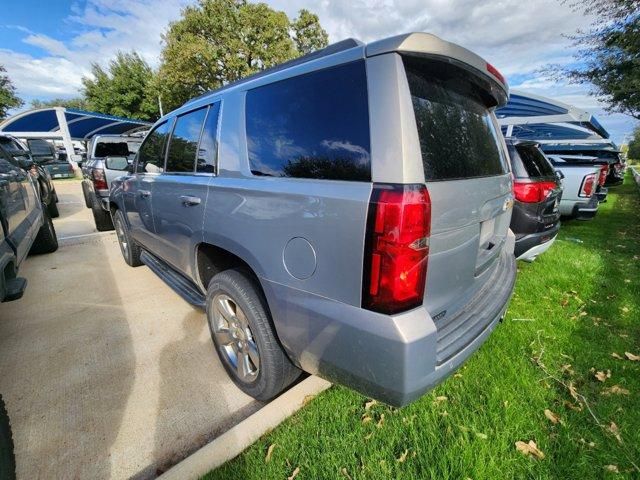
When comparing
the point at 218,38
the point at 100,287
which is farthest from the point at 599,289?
the point at 218,38

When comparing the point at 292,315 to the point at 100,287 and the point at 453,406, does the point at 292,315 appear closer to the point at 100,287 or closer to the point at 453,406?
the point at 453,406

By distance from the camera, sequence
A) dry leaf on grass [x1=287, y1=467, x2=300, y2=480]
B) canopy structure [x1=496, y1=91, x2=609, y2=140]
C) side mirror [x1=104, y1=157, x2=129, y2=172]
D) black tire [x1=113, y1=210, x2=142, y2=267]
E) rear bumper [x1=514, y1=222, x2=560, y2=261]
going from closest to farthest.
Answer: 1. dry leaf on grass [x1=287, y1=467, x2=300, y2=480]
2. rear bumper [x1=514, y1=222, x2=560, y2=261]
3. side mirror [x1=104, y1=157, x2=129, y2=172]
4. black tire [x1=113, y1=210, x2=142, y2=267]
5. canopy structure [x1=496, y1=91, x2=609, y2=140]

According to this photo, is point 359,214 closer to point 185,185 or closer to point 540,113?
point 185,185

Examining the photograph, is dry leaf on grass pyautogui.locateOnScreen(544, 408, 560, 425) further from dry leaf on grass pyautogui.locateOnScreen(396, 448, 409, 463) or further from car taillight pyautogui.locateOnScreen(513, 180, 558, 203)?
car taillight pyautogui.locateOnScreen(513, 180, 558, 203)

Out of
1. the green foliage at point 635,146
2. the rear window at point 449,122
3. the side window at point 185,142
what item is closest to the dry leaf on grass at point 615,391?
the rear window at point 449,122

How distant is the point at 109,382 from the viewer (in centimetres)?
237

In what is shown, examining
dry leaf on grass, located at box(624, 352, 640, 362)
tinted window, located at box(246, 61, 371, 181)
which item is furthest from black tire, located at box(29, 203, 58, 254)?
dry leaf on grass, located at box(624, 352, 640, 362)

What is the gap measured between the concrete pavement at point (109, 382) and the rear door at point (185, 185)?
73 cm

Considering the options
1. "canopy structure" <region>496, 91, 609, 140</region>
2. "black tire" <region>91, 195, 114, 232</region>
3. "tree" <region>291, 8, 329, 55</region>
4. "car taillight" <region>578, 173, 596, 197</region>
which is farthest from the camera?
"tree" <region>291, 8, 329, 55</region>

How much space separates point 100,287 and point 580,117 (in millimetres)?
10148

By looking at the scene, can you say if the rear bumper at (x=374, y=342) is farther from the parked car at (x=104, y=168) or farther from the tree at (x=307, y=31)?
the tree at (x=307, y=31)

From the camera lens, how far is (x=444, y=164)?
1.55 m

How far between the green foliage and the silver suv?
65.0 metres

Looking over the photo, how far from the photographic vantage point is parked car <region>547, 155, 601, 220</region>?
230 inches
